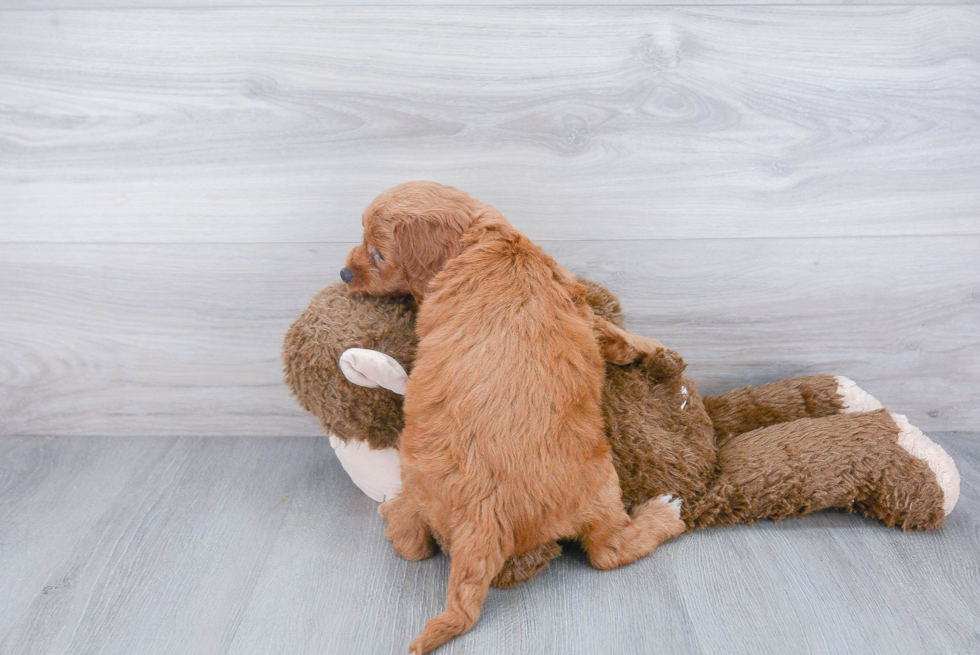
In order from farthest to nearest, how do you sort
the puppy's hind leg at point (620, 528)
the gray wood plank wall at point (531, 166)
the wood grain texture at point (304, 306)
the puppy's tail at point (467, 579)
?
the wood grain texture at point (304, 306), the gray wood plank wall at point (531, 166), the puppy's hind leg at point (620, 528), the puppy's tail at point (467, 579)

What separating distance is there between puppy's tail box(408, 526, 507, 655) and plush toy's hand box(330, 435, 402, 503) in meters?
0.25

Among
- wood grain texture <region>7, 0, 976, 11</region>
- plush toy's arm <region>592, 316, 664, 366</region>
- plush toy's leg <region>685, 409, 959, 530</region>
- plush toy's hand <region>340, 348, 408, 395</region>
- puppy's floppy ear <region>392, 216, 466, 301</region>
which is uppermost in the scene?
wood grain texture <region>7, 0, 976, 11</region>

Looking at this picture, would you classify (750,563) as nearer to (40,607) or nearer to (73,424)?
(40,607)

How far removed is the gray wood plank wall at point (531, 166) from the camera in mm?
1154

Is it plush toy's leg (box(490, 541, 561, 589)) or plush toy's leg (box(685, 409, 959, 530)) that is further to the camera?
plush toy's leg (box(685, 409, 959, 530))

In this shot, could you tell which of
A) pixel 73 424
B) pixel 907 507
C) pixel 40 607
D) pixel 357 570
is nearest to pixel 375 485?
pixel 357 570

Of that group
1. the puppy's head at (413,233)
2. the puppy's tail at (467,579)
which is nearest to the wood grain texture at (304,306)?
the puppy's head at (413,233)

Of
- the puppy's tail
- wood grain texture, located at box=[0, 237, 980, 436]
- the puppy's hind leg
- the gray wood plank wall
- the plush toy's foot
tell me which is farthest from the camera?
wood grain texture, located at box=[0, 237, 980, 436]

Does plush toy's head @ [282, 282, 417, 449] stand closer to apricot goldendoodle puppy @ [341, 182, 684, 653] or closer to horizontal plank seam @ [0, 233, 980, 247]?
apricot goldendoodle puppy @ [341, 182, 684, 653]

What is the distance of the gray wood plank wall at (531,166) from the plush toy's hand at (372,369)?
32cm

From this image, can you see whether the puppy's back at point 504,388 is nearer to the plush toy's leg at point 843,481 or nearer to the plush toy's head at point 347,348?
the plush toy's head at point 347,348

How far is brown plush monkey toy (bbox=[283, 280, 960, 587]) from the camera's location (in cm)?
103

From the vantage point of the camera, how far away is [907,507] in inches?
41.2

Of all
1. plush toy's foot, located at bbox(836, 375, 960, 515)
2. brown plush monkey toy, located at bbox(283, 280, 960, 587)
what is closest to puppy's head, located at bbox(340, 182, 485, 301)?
brown plush monkey toy, located at bbox(283, 280, 960, 587)
